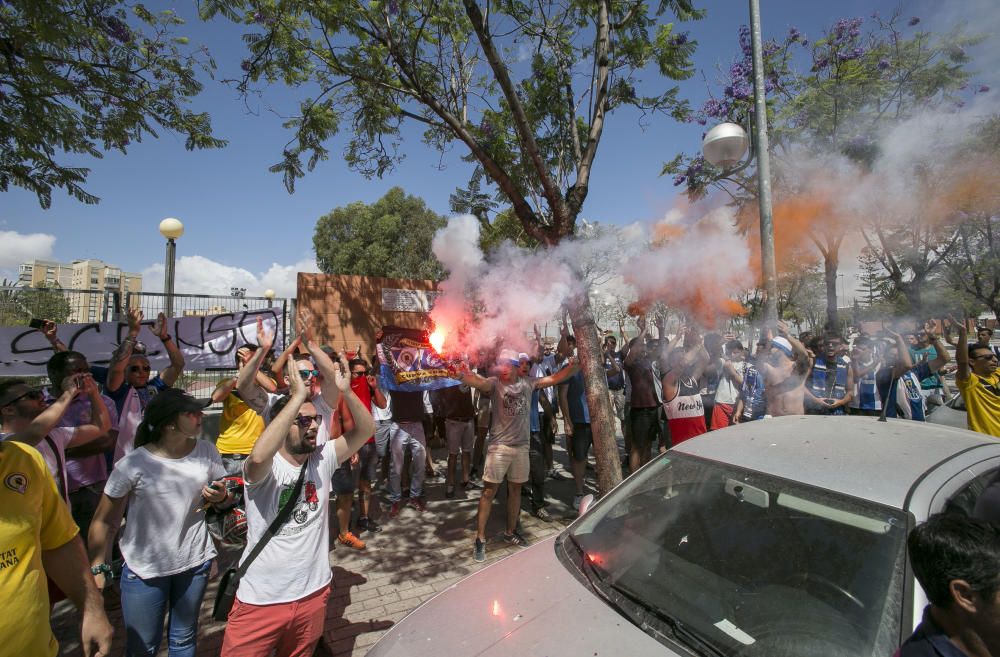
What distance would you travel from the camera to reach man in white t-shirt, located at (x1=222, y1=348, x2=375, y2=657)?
235 cm

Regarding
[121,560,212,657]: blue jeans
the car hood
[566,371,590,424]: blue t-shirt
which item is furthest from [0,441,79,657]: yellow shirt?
[566,371,590,424]: blue t-shirt

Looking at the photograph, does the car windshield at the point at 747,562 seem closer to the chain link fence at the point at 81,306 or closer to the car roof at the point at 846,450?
the car roof at the point at 846,450

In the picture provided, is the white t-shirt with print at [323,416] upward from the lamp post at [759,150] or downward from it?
downward

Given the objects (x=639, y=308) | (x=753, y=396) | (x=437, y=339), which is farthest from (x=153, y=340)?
(x=753, y=396)

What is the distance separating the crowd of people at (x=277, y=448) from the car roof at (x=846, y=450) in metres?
0.90

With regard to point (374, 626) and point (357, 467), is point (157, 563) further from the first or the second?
point (357, 467)

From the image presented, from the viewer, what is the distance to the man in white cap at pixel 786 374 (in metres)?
5.58

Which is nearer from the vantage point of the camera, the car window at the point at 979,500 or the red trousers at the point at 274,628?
the car window at the point at 979,500

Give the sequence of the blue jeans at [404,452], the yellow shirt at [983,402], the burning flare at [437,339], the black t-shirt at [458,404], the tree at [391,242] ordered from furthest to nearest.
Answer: the tree at [391,242] → the burning flare at [437,339] → the black t-shirt at [458,404] → the blue jeans at [404,452] → the yellow shirt at [983,402]

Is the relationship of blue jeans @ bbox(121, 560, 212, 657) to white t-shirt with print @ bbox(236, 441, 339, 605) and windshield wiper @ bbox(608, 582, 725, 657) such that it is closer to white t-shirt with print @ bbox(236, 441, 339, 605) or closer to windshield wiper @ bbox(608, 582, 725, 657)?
white t-shirt with print @ bbox(236, 441, 339, 605)

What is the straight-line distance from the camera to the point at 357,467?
512cm

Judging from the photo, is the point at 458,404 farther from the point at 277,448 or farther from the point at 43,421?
the point at 43,421

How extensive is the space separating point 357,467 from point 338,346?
455cm

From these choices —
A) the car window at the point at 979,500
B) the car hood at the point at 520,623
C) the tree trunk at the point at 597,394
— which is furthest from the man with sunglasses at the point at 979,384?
the car hood at the point at 520,623
